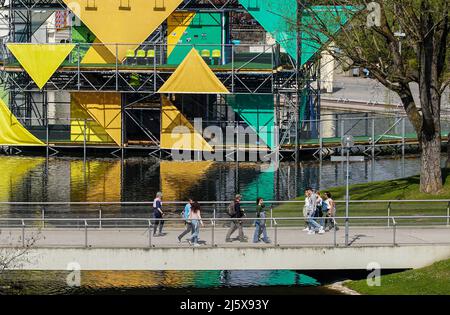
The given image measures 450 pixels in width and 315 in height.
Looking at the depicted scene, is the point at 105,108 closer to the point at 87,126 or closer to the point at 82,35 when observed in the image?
the point at 87,126

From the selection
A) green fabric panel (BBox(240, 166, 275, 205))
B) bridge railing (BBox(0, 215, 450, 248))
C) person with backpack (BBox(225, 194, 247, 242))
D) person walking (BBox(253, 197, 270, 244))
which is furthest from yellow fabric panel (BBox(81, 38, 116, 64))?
person walking (BBox(253, 197, 270, 244))

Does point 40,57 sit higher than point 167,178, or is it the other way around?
point 40,57

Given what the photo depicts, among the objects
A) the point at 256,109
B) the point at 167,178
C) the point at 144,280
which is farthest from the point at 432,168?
the point at 256,109

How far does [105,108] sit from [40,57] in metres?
4.11

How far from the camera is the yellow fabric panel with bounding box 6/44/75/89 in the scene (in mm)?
59031

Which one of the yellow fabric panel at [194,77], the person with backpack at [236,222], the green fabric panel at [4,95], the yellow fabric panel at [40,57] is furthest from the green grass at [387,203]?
the green fabric panel at [4,95]

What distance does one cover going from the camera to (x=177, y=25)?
61500 millimetres

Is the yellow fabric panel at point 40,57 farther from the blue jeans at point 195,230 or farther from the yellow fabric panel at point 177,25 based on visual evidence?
the blue jeans at point 195,230

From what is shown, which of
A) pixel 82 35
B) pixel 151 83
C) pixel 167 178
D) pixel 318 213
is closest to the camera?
pixel 318 213

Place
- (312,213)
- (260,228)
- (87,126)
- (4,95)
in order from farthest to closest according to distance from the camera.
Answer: (4,95) < (87,126) < (312,213) < (260,228)

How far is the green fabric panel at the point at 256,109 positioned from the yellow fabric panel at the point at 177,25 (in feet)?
15.0

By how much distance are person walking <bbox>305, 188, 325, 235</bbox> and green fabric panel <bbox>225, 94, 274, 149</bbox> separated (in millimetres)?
25256

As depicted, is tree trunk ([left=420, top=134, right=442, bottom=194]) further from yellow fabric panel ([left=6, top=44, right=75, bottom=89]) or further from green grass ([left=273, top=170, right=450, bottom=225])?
yellow fabric panel ([left=6, top=44, right=75, bottom=89])
